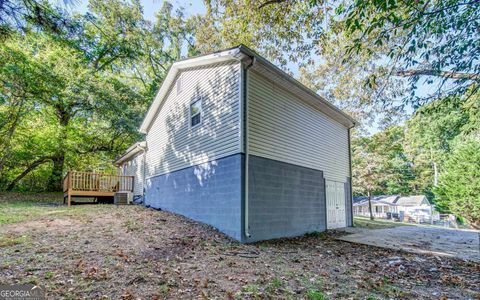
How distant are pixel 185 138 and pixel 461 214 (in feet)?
64.9

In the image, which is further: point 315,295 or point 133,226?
point 133,226

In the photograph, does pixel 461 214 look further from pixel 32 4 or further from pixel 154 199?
pixel 32 4

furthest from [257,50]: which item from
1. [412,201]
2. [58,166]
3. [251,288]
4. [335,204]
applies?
[412,201]

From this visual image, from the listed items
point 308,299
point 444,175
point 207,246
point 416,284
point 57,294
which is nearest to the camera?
point 57,294

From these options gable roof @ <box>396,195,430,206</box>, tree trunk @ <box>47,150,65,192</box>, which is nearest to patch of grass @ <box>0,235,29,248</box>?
tree trunk @ <box>47,150,65,192</box>

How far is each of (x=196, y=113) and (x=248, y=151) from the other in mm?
3173

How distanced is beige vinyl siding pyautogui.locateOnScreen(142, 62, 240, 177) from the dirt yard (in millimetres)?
2687

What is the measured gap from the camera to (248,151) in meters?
7.21

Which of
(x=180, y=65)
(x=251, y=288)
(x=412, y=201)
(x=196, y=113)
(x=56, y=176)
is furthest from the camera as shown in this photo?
(x=412, y=201)

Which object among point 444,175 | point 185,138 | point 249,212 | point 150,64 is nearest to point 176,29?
point 150,64

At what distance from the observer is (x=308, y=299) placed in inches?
143

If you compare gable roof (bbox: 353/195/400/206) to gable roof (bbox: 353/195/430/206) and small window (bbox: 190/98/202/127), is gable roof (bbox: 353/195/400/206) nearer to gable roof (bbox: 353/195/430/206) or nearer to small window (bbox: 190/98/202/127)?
gable roof (bbox: 353/195/430/206)

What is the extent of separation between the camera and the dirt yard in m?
3.81

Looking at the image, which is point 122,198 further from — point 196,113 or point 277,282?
point 277,282
